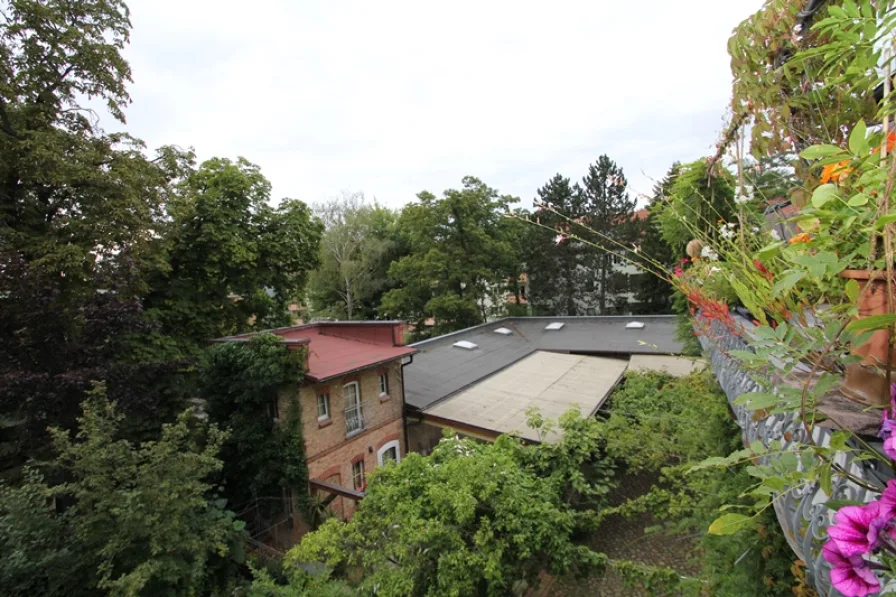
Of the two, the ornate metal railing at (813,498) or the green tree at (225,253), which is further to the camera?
the green tree at (225,253)

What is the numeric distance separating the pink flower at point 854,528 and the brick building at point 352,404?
9391 mm

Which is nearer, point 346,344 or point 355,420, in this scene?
point 355,420

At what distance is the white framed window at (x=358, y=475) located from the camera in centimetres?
1112

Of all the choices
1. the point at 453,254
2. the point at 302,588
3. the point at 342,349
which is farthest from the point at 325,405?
the point at 453,254

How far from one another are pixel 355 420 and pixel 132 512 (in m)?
5.75

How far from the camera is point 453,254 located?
23.9m

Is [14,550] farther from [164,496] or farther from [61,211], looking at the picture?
[61,211]

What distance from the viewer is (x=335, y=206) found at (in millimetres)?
31844

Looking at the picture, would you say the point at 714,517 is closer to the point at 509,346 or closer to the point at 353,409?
the point at 353,409

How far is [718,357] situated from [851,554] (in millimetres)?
2232

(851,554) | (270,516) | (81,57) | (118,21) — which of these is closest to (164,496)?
(270,516)

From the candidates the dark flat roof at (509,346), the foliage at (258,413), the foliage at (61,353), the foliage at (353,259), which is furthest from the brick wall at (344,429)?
the foliage at (353,259)

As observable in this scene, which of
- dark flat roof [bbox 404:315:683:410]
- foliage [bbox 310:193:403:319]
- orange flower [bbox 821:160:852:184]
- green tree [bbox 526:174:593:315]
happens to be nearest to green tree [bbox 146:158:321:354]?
dark flat roof [bbox 404:315:683:410]

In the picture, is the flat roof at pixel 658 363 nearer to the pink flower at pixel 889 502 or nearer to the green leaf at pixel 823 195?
the green leaf at pixel 823 195
